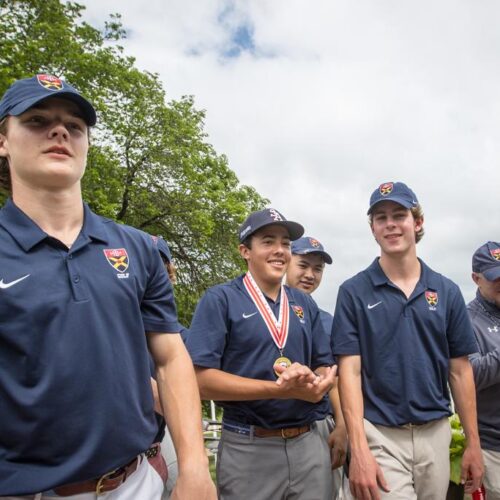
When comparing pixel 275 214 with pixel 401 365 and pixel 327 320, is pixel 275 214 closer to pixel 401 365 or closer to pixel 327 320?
pixel 327 320

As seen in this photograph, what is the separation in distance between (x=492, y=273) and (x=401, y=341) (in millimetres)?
1355

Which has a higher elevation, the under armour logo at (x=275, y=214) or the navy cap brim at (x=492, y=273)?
the under armour logo at (x=275, y=214)

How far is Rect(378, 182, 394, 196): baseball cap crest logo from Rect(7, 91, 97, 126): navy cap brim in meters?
2.26

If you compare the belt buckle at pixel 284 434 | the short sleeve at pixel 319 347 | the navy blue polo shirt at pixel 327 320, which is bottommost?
the belt buckle at pixel 284 434

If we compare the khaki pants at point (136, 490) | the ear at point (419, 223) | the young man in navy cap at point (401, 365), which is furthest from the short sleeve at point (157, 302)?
the ear at point (419, 223)

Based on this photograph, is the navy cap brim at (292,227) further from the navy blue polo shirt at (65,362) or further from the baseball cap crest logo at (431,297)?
the navy blue polo shirt at (65,362)

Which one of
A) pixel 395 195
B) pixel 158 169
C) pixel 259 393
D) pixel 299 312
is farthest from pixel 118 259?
pixel 158 169

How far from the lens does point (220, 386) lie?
3336mm

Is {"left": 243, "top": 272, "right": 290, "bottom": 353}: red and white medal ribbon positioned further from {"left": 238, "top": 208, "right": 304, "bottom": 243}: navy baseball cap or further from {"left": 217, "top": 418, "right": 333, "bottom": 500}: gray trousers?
{"left": 217, "top": 418, "right": 333, "bottom": 500}: gray trousers

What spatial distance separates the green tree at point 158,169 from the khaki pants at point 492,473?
467 inches

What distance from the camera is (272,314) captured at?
374cm

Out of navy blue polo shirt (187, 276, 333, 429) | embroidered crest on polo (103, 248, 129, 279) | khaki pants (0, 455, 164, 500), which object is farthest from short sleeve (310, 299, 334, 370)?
embroidered crest on polo (103, 248, 129, 279)

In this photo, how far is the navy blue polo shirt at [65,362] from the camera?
1760 millimetres

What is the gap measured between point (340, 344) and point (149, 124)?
50.7 feet
